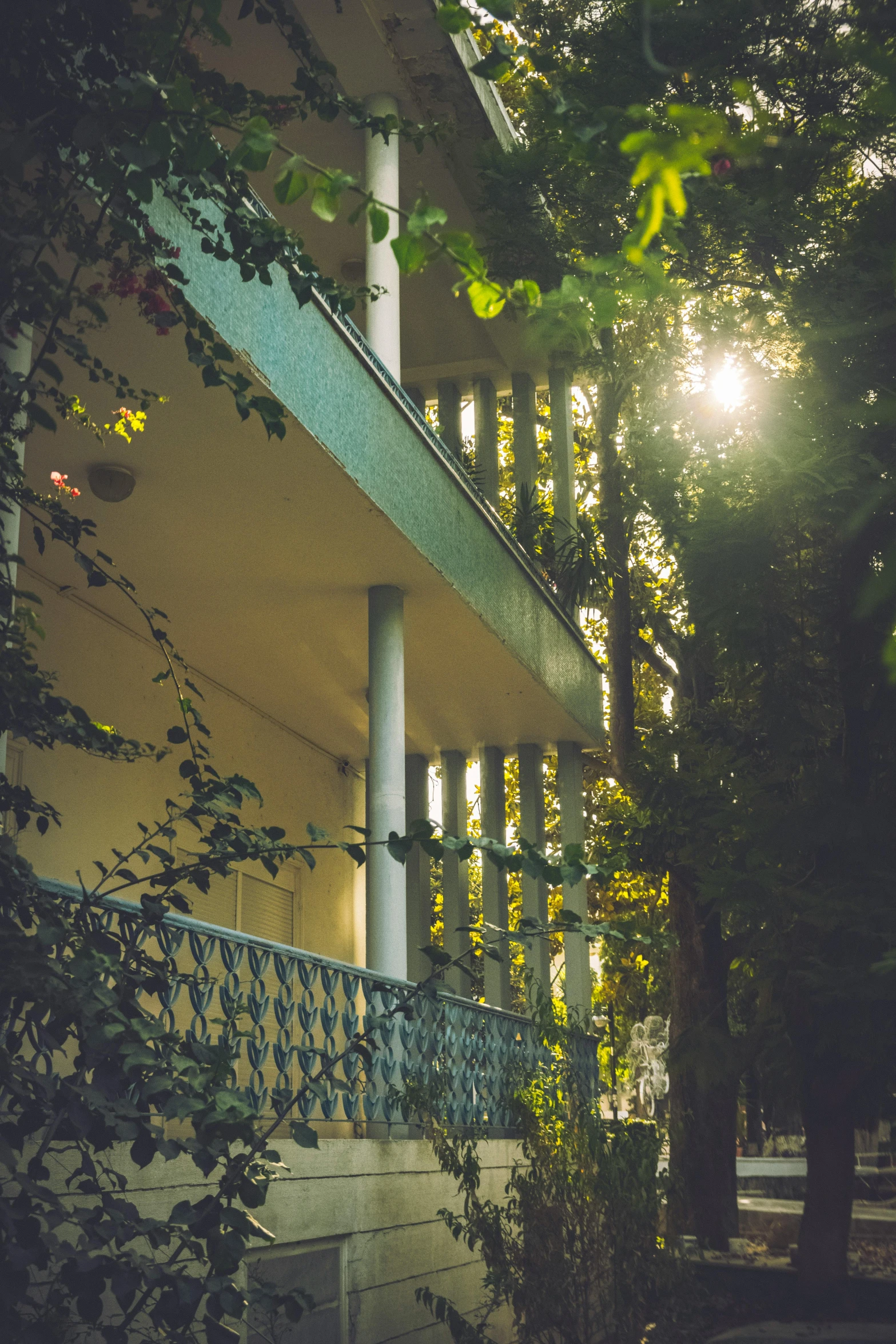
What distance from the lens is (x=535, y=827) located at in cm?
1259

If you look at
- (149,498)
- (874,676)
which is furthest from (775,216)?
(149,498)

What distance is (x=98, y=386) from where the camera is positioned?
253 inches

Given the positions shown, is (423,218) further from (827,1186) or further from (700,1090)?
(700,1090)

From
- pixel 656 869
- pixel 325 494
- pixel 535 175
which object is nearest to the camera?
pixel 325 494

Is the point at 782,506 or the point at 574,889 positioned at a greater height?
the point at 782,506

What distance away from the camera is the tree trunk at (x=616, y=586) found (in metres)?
15.4

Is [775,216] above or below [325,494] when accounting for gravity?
above

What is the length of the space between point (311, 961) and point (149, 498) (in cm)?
306

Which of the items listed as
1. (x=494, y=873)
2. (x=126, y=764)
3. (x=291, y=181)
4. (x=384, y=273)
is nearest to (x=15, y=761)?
(x=126, y=764)

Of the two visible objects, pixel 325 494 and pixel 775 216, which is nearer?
pixel 325 494

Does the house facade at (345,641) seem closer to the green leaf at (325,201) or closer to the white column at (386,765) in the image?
the white column at (386,765)

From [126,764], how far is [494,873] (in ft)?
13.4

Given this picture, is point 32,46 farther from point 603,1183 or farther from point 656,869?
point 656,869

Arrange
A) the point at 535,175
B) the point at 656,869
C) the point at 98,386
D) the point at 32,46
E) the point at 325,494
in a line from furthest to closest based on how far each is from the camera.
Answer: the point at 656,869
the point at 535,175
the point at 325,494
the point at 98,386
the point at 32,46
